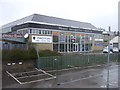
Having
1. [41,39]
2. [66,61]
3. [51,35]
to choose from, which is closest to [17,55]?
[66,61]

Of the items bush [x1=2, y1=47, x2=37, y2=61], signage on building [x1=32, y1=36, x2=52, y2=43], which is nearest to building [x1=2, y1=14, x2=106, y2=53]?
signage on building [x1=32, y1=36, x2=52, y2=43]

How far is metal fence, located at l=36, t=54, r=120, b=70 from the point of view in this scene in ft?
64.1

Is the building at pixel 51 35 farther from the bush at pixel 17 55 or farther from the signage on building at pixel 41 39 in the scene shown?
the bush at pixel 17 55

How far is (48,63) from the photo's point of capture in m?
19.8

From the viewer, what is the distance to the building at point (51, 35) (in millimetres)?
28736

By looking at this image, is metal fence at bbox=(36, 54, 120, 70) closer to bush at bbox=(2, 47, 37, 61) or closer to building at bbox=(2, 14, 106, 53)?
bush at bbox=(2, 47, 37, 61)

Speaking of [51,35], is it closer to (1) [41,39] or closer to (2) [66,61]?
(1) [41,39]

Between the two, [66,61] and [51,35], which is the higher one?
[51,35]

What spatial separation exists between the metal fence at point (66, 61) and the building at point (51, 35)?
541 centimetres

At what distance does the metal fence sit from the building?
5.41 m

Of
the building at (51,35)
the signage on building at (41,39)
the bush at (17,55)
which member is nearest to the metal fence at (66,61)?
the bush at (17,55)

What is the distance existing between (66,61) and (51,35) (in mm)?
13178

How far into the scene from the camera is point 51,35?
33625 mm

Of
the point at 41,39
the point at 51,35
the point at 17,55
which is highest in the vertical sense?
the point at 51,35
